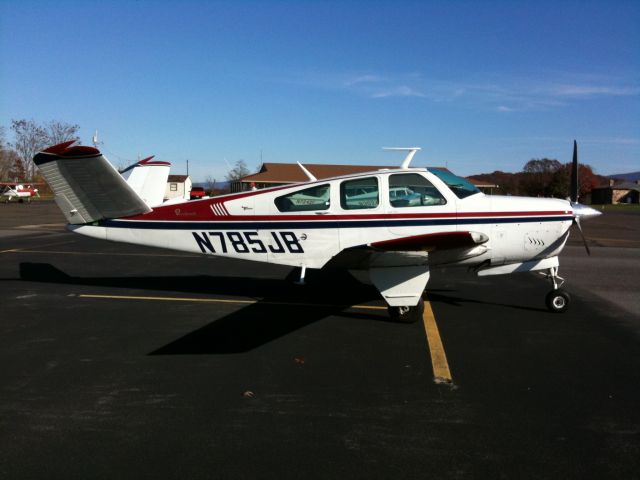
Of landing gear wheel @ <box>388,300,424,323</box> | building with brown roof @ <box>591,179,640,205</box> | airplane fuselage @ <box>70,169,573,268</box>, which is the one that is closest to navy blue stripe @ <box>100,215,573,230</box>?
airplane fuselage @ <box>70,169,573,268</box>

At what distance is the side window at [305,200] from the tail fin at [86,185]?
226 centimetres

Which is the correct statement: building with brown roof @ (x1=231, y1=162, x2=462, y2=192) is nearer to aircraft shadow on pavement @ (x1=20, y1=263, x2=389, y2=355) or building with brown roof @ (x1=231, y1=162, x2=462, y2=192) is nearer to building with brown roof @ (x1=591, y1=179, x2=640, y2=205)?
aircraft shadow on pavement @ (x1=20, y1=263, x2=389, y2=355)

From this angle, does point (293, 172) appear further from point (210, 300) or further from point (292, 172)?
point (210, 300)

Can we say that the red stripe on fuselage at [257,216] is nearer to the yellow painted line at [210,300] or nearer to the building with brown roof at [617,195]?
the yellow painted line at [210,300]

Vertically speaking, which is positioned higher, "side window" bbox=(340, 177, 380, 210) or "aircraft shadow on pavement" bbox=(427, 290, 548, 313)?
"side window" bbox=(340, 177, 380, 210)

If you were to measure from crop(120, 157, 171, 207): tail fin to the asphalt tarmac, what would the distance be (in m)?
1.74

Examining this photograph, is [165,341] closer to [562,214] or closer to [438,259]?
[438,259]

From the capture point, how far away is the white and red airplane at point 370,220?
646 centimetres

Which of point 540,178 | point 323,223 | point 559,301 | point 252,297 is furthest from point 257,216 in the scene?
point 540,178

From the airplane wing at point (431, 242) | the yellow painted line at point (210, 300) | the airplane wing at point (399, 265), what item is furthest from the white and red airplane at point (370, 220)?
the yellow painted line at point (210, 300)

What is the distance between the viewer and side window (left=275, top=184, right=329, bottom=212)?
6.75 meters

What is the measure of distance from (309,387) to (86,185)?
482 centimetres

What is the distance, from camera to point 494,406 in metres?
3.99

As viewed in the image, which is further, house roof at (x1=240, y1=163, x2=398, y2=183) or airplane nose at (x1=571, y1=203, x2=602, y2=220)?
house roof at (x1=240, y1=163, x2=398, y2=183)
